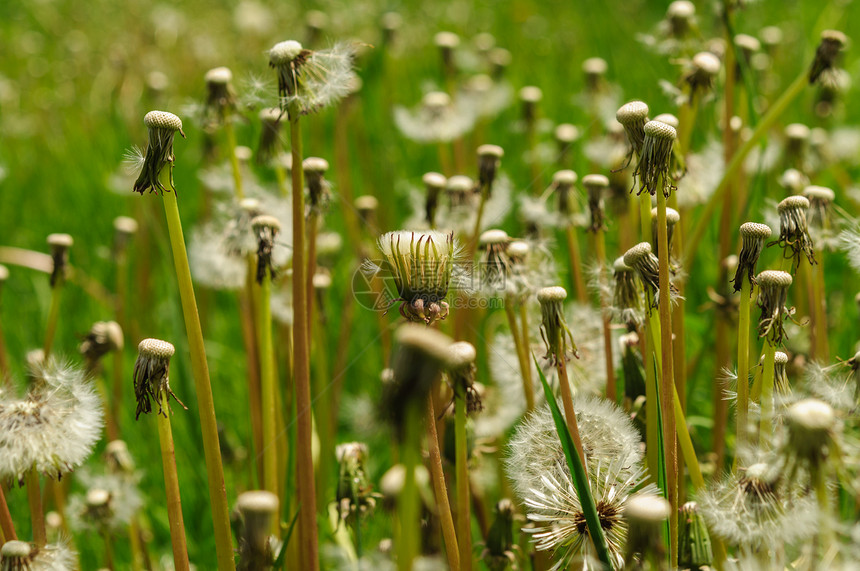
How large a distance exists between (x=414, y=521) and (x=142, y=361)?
0.59 m

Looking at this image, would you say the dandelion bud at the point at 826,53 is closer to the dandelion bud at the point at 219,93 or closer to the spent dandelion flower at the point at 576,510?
the spent dandelion flower at the point at 576,510

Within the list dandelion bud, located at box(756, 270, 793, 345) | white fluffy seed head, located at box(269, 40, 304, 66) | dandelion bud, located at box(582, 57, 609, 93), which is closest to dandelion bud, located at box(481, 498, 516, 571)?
dandelion bud, located at box(756, 270, 793, 345)

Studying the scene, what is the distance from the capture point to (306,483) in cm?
131

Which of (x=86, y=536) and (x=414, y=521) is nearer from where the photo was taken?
(x=414, y=521)

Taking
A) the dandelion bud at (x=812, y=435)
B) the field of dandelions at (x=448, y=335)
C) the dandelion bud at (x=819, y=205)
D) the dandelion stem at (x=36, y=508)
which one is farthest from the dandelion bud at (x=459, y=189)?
the dandelion bud at (x=812, y=435)

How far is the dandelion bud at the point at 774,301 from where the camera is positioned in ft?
A: 3.96

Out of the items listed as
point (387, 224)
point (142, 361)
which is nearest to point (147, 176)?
point (142, 361)

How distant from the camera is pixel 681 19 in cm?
222

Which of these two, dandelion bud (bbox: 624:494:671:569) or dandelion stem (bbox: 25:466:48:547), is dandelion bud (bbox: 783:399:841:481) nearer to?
dandelion bud (bbox: 624:494:671:569)

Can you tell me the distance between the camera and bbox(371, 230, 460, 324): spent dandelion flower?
1.23 meters

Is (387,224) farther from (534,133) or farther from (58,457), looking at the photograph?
(58,457)

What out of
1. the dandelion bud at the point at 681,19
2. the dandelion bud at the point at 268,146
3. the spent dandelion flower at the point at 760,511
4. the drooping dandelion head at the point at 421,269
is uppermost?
the dandelion bud at the point at 681,19

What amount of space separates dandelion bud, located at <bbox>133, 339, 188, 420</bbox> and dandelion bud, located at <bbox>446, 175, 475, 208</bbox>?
1.02 m

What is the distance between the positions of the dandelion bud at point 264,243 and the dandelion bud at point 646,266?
738 millimetres
